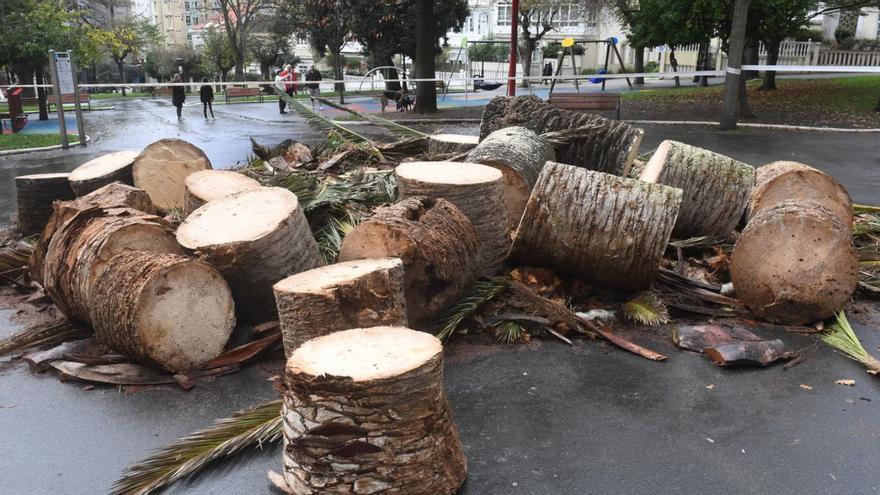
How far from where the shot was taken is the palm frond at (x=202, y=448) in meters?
3.19

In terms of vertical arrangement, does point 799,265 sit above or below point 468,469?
above

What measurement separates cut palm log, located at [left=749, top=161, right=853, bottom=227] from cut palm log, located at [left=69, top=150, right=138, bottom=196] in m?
6.14

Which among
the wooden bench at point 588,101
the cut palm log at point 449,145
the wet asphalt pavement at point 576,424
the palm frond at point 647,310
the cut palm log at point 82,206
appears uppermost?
the wooden bench at point 588,101

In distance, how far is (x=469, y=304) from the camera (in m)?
4.89

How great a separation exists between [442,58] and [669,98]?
83.7ft

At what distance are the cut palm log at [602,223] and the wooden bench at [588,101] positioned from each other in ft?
39.8

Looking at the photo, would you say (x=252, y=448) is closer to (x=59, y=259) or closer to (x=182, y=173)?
(x=59, y=259)

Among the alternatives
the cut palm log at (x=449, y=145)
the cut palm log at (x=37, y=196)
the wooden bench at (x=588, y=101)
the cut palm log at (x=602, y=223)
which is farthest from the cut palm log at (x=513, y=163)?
the wooden bench at (x=588, y=101)

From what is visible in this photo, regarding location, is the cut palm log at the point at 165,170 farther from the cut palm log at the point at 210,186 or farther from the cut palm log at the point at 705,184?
the cut palm log at the point at 705,184

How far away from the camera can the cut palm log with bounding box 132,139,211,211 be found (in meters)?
6.84

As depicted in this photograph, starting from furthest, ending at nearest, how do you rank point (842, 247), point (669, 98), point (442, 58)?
point (442, 58) → point (669, 98) → point (842, 247)

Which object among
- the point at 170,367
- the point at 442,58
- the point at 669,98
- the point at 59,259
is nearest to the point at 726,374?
the point at 170,367

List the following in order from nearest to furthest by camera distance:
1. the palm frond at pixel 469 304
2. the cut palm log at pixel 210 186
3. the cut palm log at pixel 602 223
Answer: the palm frond at pixel 469 304
the cut palm log at pixel 602 223
the cut palm log at pixel 210 186

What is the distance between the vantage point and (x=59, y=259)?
4.76 meters
